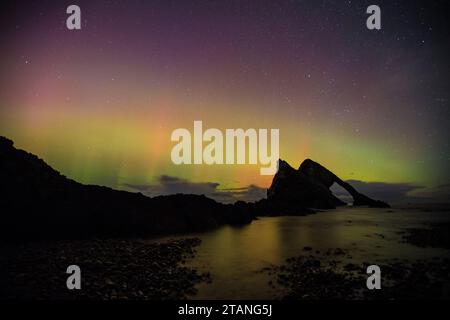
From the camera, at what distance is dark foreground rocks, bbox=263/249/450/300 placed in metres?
11.1

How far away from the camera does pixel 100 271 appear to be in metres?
13.6

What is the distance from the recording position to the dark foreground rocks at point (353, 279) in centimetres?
1105

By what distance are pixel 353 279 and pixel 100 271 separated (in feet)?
36.5

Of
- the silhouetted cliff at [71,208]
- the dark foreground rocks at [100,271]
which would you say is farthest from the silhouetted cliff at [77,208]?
the dark foreground rocks at [100,271]

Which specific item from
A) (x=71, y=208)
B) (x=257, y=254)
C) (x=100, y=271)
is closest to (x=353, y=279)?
(x=257, y=254)

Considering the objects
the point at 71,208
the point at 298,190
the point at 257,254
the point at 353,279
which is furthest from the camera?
the point at 298,190

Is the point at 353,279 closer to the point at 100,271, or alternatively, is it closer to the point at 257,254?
the point at 257,254

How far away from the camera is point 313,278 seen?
511 inches

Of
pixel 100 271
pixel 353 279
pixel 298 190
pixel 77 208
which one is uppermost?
pixel 77 208

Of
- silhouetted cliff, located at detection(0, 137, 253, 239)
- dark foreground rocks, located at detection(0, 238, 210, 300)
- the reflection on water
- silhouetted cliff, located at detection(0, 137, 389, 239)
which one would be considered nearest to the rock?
silhouetted cliff, located at detection(0, 137, 389, 239)

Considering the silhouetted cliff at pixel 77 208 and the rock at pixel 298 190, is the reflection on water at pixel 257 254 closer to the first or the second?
the silhouetted cliff at pixel 77 208

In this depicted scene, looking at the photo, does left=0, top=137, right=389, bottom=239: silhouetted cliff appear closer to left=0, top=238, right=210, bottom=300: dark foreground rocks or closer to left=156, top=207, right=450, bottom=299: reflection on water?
left=0, top=238, right=210, bottom=300: dark foreground rocks
